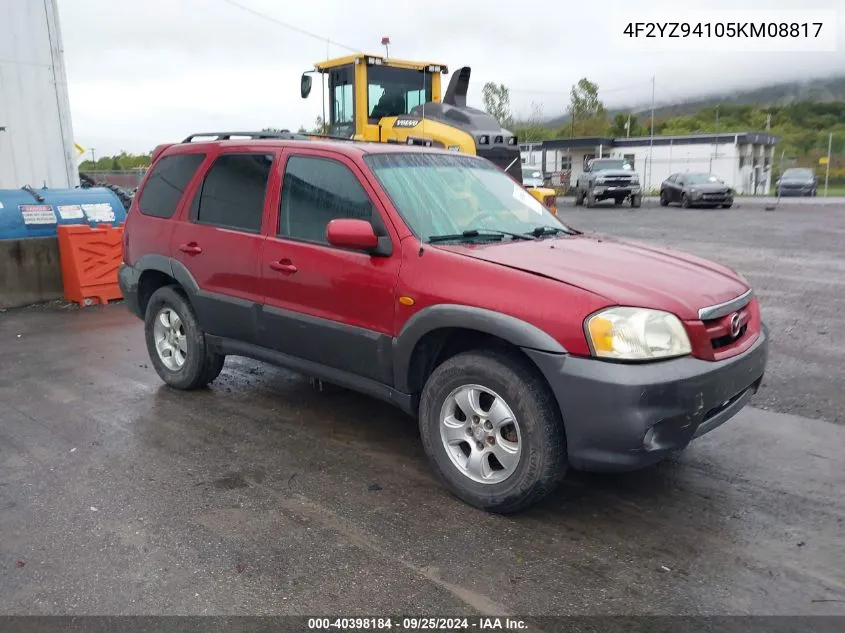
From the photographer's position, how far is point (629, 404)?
3195mm

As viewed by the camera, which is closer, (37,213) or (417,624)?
(417,624)

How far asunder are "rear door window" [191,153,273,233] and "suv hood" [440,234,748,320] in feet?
5.35

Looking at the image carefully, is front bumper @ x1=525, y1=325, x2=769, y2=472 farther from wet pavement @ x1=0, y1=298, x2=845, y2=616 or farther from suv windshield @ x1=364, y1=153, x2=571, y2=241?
suv windshield @ x1=364, y1=153, x2=571, y2=241

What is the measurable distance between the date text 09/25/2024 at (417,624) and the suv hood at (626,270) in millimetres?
1456

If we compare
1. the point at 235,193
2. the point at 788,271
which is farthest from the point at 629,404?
the point at 788,271

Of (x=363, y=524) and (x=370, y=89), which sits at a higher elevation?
(x=370, y=89)

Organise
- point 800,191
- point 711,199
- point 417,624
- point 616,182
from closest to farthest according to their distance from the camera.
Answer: point 417,624 → point 711,199 → point 616,182 → point 800,191

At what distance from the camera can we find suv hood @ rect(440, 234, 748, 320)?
3.41 m

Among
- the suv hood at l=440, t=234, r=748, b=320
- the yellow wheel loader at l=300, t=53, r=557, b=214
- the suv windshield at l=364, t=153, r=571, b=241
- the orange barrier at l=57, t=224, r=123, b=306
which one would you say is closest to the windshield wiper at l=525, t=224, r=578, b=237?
the suv windshield at l=364, t=153, r=571, b=241

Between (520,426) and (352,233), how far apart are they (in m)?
1.36

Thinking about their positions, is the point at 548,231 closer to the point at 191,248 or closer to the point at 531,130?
the point at 191,248

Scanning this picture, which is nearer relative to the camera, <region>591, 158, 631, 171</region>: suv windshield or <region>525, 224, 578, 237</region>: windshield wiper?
<region>525, 224, 578, 237</region>: windshield wiper

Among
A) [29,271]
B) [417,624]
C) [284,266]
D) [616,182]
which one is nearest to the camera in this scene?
[417,624]

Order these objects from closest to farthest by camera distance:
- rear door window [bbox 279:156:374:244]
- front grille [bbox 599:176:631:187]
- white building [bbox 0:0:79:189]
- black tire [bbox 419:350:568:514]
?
black tire [bbox 419:350:568:514] < rear door window [bbox 279:156:374:244] < white building [bbox 0:0:79:189] < front grille [bbox 599:176:631:187]
